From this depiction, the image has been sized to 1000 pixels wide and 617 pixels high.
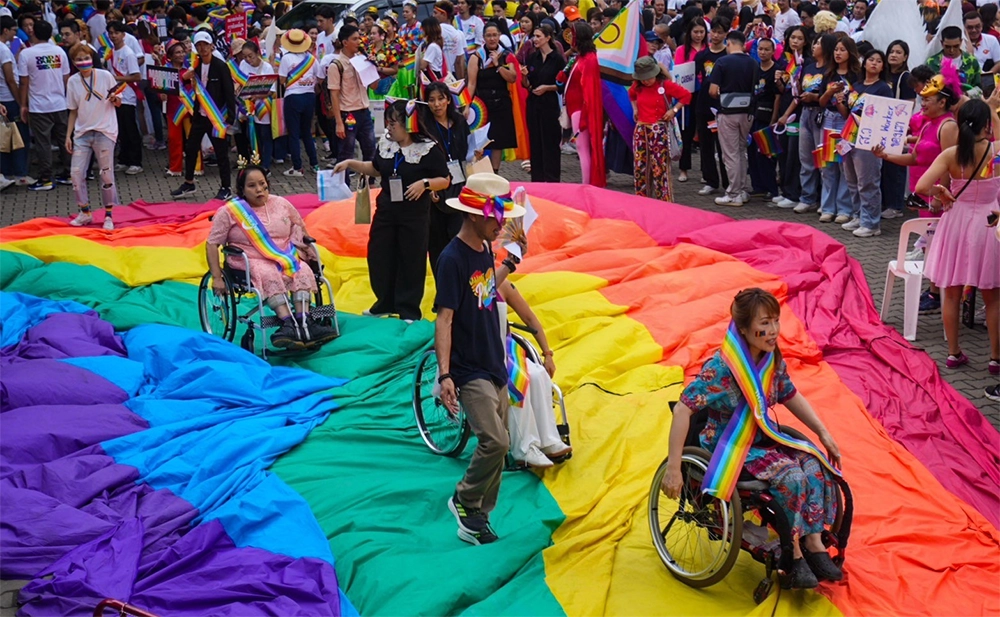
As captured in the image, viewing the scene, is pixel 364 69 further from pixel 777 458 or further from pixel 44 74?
pixel 777 458

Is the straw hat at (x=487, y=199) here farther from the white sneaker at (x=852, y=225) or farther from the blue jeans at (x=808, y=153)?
the blue jeans at (x=808, y=153)

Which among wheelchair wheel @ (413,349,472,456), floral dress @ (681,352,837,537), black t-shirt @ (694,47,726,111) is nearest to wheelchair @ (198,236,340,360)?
wheelchair wheel @ (413,349,472,456)

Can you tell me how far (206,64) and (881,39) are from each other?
7.52 meters

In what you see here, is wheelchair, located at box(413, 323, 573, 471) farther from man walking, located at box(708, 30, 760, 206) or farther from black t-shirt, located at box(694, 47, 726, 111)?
black t-shirt, located at box(694, 47, 726, 111)

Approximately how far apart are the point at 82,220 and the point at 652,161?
596 centimetres

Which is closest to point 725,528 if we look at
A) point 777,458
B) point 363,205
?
point 777,458

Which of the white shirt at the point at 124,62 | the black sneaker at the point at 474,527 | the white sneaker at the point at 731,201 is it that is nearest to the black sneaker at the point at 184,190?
the white shirt at the point at 124,62

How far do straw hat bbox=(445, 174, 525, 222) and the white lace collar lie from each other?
8.94ft

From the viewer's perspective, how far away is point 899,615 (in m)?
4.39

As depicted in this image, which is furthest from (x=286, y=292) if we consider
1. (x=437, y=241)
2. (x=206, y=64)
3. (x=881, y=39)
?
(x=881, y=39)

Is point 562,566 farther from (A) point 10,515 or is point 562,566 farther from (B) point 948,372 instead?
(B) point 948,372

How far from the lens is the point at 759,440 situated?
4.52 m

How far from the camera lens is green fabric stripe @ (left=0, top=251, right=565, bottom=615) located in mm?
4602

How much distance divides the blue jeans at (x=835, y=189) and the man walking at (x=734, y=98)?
1.03 meters
